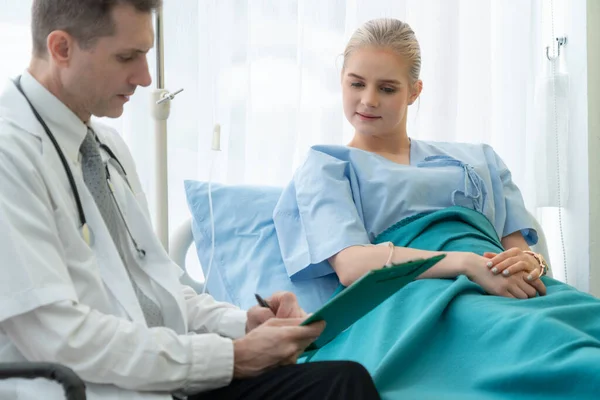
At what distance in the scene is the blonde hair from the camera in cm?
221

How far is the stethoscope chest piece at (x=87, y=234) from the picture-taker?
4.30ft

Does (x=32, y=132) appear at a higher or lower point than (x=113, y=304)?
higher

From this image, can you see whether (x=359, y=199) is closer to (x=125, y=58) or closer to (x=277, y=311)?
(x=277, y=311)

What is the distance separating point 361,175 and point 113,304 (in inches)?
39.8

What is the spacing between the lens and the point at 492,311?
5.43 feet

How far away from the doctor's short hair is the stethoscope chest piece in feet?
0.96

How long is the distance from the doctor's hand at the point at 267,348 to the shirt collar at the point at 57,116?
42cm

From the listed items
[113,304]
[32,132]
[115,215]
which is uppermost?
[32,132]

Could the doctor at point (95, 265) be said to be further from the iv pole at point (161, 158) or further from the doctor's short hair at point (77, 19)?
the iv pole at point (161, 158)

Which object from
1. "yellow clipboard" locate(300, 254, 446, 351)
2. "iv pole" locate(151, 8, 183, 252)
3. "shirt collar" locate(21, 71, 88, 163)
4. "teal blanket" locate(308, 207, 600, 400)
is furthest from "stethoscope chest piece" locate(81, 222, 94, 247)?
"iv pole" locate(151, 8, 183, 252)

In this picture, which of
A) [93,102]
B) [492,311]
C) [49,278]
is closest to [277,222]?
[492,311]

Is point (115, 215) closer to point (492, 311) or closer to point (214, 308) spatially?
point (214, 308)

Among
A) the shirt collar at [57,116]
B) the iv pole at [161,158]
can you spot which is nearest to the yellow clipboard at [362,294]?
the shirt collar at [57,116]

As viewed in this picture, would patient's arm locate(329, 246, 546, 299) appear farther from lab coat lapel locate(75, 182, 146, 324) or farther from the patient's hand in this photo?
lab coat lapel locate(75, 182, 146, 324)
